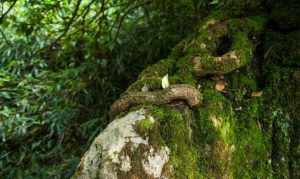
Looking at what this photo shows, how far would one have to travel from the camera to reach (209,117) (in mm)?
2051

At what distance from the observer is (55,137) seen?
4125 mm

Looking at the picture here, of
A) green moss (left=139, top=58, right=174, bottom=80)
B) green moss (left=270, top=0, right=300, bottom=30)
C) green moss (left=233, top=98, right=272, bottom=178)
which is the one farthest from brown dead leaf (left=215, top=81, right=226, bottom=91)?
green moss (left=270, top=0, right=300, bottom=30)

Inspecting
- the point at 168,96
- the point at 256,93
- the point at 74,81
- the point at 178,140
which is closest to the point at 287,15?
the point at 256,93

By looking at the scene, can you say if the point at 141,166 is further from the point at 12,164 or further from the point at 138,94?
the point at 12,164

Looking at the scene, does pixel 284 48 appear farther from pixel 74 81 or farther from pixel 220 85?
pixel 74 81

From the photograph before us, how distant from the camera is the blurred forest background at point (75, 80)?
381 centimetres

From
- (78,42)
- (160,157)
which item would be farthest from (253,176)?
(78,42)

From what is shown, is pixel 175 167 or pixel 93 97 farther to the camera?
pixel 93 97

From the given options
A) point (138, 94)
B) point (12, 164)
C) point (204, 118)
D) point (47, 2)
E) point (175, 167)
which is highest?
point (47, 2)

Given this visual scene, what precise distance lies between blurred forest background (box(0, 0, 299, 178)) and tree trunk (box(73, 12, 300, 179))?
4.34ft

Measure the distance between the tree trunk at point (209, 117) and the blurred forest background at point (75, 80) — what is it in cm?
132

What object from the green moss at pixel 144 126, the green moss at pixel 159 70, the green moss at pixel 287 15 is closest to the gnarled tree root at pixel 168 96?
the green moss at pixel 144 126

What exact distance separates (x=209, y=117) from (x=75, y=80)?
2426mm

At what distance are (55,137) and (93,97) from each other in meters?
0.53
